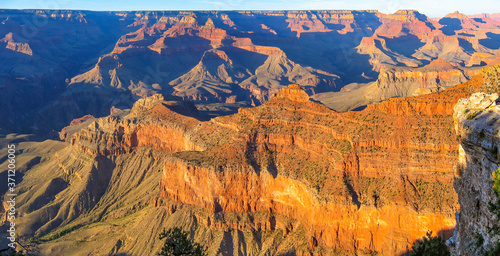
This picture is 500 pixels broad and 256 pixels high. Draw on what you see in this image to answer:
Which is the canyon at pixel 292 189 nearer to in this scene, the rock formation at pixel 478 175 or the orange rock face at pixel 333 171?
the orange rock face at pixel 333 171

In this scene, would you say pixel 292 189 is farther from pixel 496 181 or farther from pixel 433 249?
pixel 496 181

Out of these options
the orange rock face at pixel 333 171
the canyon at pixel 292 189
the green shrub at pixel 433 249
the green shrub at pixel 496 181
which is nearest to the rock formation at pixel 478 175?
the green shrub at pixel 496 181

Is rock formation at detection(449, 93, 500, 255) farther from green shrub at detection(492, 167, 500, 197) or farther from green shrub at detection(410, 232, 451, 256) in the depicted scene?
green shrub at detection(410, 232, 451, 256)

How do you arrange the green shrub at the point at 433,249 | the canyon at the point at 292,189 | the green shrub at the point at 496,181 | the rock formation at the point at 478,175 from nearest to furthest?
1. the green shrub at the point at 496,181
2. the rock formation at the point at 478,175
3. the green shrub at the point at 433,249
4. the canyon at the point at 292,189

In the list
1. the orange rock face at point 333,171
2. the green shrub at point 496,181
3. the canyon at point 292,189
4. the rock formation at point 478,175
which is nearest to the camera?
the green shrub at point 496,181

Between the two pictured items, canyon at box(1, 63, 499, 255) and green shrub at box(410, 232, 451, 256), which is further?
canyon at box(1, 63, 499, 255)

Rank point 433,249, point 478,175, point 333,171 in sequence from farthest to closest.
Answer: point 333,171
point 433,249
point 478,175

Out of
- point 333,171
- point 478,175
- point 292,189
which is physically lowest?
point 292,189

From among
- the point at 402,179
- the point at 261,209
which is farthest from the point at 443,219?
the point at 261,209

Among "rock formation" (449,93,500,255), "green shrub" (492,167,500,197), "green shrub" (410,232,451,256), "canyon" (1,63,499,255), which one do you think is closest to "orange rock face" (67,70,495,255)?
"canyon" (1,63,499,255)

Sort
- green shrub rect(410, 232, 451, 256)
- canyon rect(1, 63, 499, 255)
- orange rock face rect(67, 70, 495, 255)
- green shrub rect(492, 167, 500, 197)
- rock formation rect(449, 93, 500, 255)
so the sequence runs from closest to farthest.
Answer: green shrub rect(492, 167, 500, 197) < rock formation rect(449, 93, 500, 255) < green shrub rect(410, 232, 451, 256) < orange rock face rect(67, 70, 495, 255) < canyon rect(1, 63, 499, 255)

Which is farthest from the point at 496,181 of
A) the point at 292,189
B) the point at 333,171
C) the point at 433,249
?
the point at 292,189
